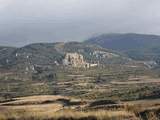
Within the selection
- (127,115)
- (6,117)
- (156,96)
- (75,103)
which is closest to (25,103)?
(75,103)

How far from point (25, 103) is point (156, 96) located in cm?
1738

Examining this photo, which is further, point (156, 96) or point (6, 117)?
point (156, 96)

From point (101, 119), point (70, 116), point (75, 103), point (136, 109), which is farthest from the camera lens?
point (75, 103)

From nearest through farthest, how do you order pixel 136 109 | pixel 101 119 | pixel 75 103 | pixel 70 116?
1. pixel 101 119
2. pixel 70 116
3. pixel 136 109
4. pixel 75 103

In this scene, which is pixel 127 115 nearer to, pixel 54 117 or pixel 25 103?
pixel 54 117

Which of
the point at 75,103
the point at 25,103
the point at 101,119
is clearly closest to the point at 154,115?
the point at 101,119

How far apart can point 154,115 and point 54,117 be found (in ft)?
22.0

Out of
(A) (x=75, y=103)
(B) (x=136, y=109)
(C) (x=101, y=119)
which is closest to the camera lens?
(C) (x=101, y=119)

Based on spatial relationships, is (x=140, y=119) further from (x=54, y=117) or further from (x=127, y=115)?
(x=54, y=117)

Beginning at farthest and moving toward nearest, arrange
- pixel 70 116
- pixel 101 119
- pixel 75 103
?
pixel 75 103
pixel 70 116
pixel 101 119

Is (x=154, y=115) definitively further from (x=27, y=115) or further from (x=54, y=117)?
(x=27, y=115)

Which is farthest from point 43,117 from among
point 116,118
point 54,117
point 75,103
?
point 75,103

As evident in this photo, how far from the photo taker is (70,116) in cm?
3164

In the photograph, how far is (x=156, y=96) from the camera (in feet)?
199
